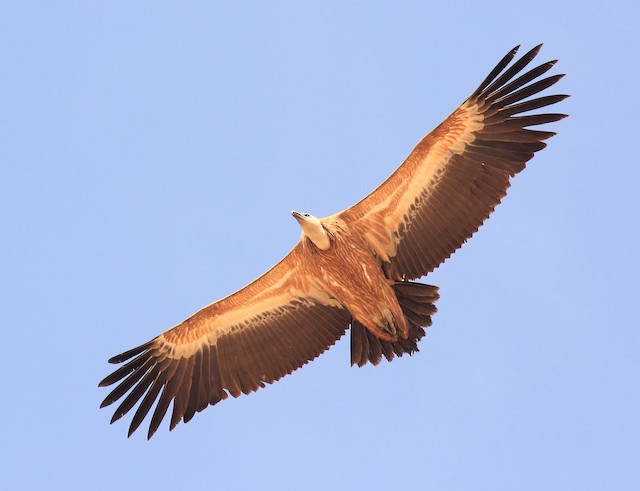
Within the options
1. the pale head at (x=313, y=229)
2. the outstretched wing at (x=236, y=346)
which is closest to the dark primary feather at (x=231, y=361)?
the outstretched wing at (x=236, y=346)

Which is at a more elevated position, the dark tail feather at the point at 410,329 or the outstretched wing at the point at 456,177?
the outstretched wing at the point at 456,177

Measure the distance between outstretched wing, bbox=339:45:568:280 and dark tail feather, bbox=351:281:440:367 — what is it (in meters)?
0.36

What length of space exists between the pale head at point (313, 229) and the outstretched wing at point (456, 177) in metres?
0.43

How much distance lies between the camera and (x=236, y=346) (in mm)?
15016

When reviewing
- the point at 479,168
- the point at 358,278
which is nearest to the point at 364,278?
the point at 358,278

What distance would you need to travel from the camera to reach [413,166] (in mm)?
14273

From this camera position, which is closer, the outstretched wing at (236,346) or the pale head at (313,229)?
the pale head at (313,229)

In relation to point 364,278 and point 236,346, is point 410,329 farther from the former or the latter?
point 236,346

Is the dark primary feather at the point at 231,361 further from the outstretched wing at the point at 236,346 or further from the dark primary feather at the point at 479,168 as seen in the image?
the dark primary feather at the point at 479,168

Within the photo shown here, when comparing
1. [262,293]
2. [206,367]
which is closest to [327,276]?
[262,293]

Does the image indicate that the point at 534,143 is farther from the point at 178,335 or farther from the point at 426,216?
the point at 178,335

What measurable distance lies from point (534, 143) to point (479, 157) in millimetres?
645

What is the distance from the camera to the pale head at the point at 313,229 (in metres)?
14.1

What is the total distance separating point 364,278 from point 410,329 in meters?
0.79
